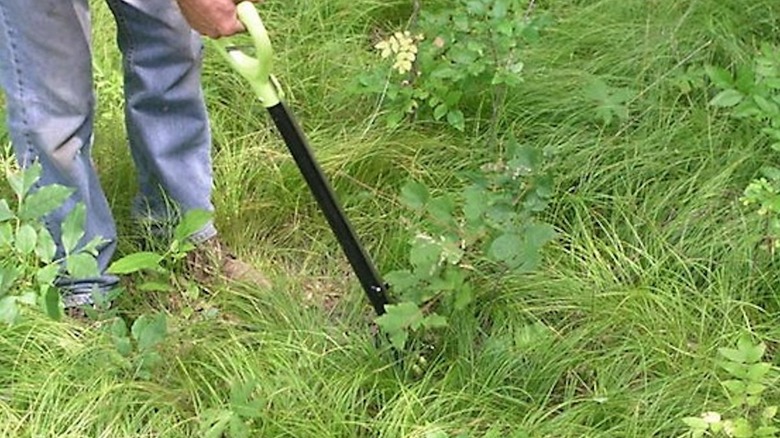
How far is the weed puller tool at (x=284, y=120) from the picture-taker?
145cm

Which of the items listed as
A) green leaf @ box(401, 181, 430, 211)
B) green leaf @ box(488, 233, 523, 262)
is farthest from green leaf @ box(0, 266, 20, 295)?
green leaf @ box(488, 233, 523, 262)

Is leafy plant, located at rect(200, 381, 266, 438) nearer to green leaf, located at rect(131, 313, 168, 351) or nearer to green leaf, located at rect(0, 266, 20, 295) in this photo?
green leaf, located at rect(131, 313, 168, 351)

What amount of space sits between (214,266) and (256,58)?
0.61 m

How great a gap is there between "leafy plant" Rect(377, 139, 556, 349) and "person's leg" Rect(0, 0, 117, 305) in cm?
51

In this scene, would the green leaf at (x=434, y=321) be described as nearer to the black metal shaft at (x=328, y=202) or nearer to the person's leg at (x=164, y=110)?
the black metal shaft at (x=328, y=202)

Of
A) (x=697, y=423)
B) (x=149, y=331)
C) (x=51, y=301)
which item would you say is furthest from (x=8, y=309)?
(x=697, y=423)

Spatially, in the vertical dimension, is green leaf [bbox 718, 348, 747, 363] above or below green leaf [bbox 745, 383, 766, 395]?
above

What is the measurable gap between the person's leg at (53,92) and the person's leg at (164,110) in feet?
0.38

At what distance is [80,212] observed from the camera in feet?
4.91

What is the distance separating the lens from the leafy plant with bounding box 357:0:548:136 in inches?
84.4

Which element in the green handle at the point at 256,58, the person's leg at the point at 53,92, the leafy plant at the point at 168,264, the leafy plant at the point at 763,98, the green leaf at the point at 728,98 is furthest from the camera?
the green leaf at the point at 728,98

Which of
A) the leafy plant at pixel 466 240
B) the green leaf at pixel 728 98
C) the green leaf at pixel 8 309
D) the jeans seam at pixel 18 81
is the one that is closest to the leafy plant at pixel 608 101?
the green leaf at pixel 728 98

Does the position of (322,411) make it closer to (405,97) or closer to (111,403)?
(111,403)

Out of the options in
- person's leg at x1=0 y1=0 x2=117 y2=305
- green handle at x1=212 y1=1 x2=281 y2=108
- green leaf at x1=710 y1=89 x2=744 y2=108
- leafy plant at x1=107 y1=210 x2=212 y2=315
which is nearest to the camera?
green handle at x1=212 y1=1 x2=281 y2=108
